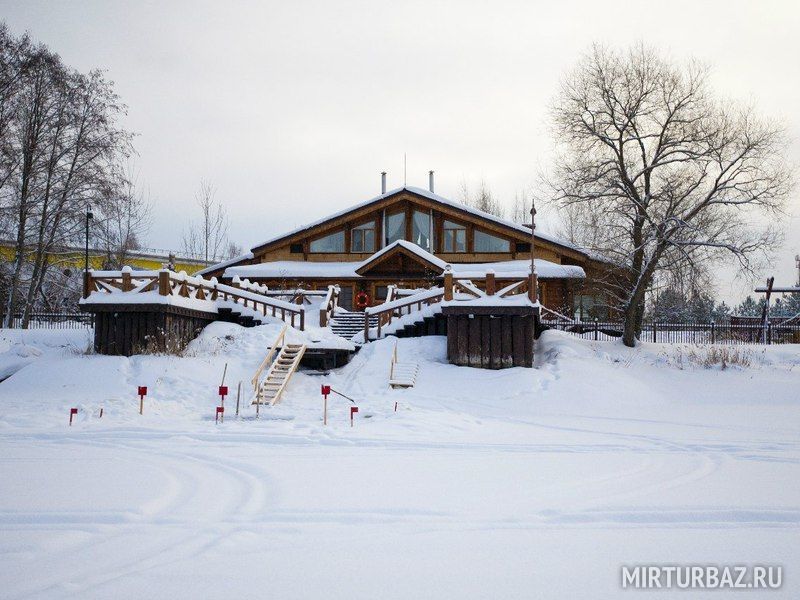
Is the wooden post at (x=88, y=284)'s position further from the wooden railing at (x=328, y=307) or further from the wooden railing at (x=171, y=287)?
the wooden railing at (x=328, y=307)

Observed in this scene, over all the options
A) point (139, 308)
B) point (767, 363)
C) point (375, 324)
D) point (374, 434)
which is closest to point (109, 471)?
point (374, 434)

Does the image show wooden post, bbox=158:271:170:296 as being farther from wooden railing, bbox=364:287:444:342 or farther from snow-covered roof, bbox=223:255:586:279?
snow-covered roof, bbox=223:255:586:279

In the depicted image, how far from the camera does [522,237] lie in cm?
3141

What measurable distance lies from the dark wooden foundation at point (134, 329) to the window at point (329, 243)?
46.7ft

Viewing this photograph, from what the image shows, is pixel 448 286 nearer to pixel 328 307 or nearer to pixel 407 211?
pixel 328 307

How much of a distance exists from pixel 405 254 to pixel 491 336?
1071 cm

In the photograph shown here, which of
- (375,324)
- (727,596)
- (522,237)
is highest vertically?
(522,237)

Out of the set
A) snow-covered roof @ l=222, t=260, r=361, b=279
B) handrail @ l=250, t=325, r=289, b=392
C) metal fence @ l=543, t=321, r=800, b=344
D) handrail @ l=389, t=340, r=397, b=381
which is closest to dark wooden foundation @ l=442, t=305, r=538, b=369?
handrail @ l=389, t=340, r=397, b=381

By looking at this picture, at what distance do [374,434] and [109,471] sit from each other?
490cm

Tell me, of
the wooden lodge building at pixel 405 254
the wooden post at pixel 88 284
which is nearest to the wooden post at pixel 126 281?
the wooden post at pixel 88 284

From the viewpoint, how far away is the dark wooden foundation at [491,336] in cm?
2028

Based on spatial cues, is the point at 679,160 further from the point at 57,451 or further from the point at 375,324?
the point at 57,451

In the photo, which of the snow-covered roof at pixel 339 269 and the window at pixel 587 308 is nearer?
the snow-covered roof at pixel 339 269

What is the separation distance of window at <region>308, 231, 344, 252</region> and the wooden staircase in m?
13.2
